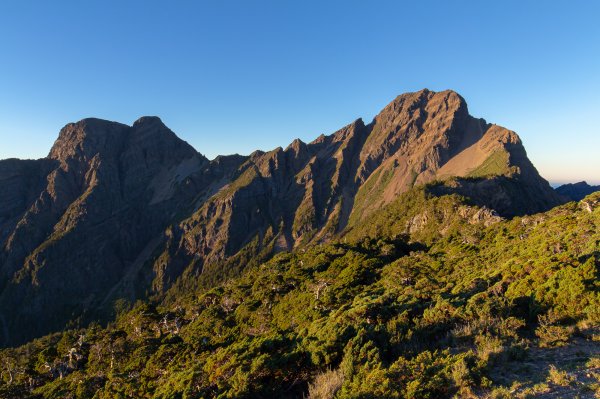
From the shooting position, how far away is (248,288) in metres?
91.8

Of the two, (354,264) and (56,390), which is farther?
(354,264)

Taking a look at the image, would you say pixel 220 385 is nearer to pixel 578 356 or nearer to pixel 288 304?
pixel 578 356

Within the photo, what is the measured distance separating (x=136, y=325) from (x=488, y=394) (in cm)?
8061

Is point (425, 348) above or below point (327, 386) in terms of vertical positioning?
above

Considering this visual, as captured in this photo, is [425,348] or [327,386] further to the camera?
[425,348]

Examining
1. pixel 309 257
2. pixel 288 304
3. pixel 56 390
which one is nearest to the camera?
pixel 56 390

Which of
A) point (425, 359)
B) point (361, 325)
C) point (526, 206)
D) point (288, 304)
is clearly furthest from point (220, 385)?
point (526, 206)

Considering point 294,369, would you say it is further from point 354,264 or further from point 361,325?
point 354,264

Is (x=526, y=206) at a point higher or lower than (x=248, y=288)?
higher

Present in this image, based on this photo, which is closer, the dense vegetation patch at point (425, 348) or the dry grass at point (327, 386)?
the dense vegetation patch at point (425, 348)

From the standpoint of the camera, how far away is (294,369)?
1941cm

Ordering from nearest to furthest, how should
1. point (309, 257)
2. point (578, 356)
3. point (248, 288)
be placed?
point (578, 356)
point (248, 288)
point (309, 257)

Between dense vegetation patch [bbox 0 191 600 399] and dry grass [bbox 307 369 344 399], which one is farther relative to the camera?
dry grass [bbox 307 369 344 399]

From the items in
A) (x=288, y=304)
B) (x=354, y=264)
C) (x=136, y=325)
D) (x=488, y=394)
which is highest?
(x=488, y=394)
